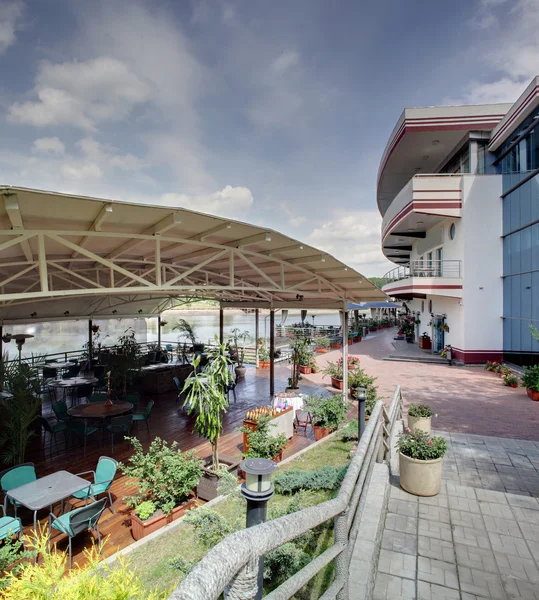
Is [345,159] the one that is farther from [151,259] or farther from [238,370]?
[151,259]

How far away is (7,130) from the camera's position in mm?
16781

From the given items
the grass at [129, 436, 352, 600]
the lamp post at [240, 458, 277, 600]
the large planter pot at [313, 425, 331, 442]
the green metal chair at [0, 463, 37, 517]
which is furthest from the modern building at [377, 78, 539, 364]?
the green metal chair at [0, 463, 37, 517]

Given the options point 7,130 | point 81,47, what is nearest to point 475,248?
point 81,47

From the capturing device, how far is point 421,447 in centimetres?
435

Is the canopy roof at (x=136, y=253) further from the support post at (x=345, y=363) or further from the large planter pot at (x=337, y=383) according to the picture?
the large planter pot at (x=337, y=383)

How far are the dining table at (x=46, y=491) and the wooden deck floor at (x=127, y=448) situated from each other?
639 mm

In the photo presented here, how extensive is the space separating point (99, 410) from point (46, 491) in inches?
139

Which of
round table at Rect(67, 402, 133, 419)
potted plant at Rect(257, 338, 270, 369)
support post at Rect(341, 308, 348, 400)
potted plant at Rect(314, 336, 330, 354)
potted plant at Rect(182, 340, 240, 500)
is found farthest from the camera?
potted plant at Rect(314, 336, 330, 354)

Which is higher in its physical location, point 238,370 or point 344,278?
point 344,278

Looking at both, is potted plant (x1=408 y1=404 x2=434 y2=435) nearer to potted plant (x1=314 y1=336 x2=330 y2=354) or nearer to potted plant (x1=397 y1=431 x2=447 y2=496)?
potted plant (x1=397 y1=431 x2=447 y2=496)

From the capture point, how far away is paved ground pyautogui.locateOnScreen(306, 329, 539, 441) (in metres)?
8.45

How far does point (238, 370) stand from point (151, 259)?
7.29m

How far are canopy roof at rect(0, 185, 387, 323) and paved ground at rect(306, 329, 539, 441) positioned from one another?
3.80m

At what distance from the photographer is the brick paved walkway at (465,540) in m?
2.87
